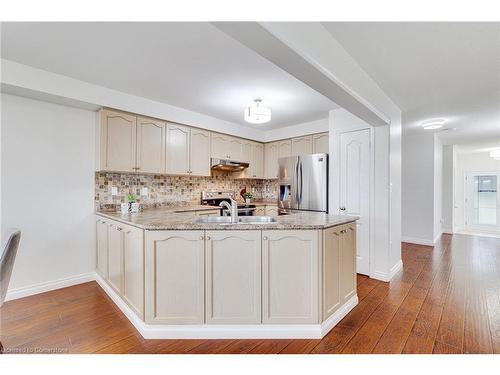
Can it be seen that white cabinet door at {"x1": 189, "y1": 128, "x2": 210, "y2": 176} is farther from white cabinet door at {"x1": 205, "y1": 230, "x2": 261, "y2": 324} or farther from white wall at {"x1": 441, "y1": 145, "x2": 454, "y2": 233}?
white wall at {"x1": 441, "y1": 145, "x2": 454, "y2": 233}

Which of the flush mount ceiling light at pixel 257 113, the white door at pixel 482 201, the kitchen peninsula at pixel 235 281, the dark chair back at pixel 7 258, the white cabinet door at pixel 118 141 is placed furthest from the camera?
A: the white door at pixel 482 201

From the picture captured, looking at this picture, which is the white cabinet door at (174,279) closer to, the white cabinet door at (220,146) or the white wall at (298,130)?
the white cabinet door at (220,146)

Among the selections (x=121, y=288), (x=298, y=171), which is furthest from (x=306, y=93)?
(x=121, y=288)

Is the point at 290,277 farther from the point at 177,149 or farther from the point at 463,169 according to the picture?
the point at 463,169

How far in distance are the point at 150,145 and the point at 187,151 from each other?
0.58 metres

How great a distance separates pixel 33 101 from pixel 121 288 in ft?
7.42

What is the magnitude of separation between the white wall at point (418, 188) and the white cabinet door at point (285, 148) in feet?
9.56

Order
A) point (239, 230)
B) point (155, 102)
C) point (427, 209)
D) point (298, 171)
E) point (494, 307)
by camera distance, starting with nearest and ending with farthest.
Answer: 1. point (239, 230)
2. point (494, 307)
3. point (155, 102)
4. point (298, 171)
5. point (427, 209)

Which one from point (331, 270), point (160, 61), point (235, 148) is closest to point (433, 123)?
point (235, 148)

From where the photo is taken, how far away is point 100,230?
9.81ft

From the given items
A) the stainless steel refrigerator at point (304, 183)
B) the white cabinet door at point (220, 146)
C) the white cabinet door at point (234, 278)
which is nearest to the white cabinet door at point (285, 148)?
the stainless steel refrigerator at point (304, 183)

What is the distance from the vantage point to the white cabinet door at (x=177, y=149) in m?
3.55

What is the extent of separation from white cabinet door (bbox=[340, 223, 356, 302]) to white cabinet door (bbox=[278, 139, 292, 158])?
2484mm
